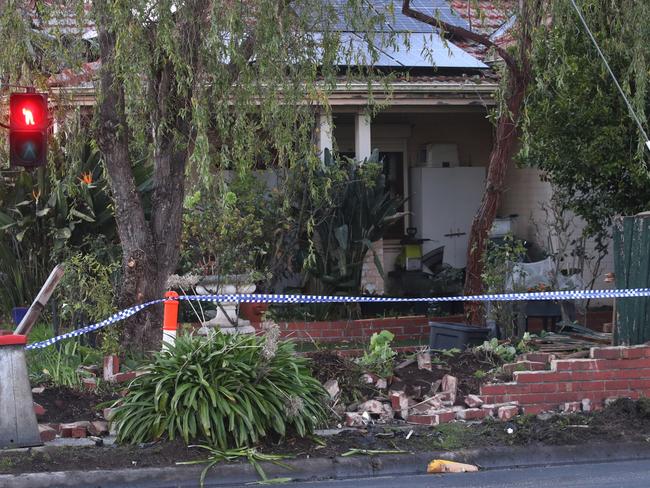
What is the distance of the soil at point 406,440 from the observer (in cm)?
742

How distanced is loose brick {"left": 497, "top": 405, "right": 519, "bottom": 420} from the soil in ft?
0.32

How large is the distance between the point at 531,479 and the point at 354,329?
219 inches

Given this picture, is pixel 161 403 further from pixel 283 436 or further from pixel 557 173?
pixel 557 173

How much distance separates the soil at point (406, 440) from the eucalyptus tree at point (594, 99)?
330cm

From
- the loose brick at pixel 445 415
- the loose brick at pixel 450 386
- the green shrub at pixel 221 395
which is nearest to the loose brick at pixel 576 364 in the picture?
the loose brick at pixel 450 386

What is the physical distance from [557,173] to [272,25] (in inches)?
180

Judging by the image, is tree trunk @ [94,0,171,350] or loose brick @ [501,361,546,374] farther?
tree trunk @ [94,0,171,350]

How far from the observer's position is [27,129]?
10.3m

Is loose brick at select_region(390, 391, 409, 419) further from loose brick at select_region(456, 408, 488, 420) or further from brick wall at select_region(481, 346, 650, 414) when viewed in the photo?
brick wall at select_region(481, 346, 650, 414)

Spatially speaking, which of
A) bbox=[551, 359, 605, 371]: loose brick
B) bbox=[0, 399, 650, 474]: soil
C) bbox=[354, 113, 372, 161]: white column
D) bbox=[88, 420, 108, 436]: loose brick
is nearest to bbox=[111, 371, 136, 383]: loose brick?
bbox=[88, 420, 108, 436]: loose brick

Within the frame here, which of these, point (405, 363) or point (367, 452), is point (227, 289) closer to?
point (405, 363)

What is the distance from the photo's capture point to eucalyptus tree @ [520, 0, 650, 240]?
1082cm

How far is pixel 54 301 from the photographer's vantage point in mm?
10977

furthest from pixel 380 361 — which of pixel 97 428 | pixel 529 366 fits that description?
pixel 97 428
